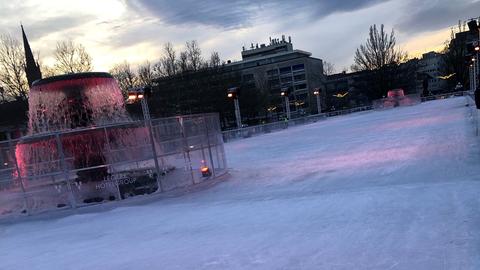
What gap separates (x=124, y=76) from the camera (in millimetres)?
57969

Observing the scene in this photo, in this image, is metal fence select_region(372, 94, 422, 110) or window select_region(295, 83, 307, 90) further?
window select_region(295, 83, 307, 90)

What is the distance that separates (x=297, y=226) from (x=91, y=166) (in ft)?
19.5

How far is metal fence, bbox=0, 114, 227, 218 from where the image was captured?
962cm

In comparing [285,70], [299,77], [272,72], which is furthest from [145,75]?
[285,70]

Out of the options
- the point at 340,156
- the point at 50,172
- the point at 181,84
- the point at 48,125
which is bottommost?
the point at 340,156

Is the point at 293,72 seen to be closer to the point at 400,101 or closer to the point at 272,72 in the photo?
the point at 272,72

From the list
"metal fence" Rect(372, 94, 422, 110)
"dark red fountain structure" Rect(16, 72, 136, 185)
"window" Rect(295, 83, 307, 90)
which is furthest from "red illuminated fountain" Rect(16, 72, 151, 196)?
"window" Rect(295, 83, 307, 90)

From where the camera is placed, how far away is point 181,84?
5316 cm

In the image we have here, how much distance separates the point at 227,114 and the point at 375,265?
51.1 meters

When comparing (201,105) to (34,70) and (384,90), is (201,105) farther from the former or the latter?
(384,90)

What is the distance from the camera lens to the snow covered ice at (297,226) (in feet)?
15.4

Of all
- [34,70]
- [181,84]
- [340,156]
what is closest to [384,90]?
[181,84]

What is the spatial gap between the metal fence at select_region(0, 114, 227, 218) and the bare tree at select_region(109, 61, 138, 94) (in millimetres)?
47572

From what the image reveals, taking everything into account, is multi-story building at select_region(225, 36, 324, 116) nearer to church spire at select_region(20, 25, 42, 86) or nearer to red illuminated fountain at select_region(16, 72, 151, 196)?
church spire at select_region(20, 25, 42, 86)
